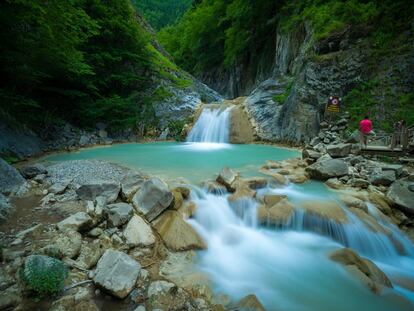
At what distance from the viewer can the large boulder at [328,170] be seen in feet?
22.6

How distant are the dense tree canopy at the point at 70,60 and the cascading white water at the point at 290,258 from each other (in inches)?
307

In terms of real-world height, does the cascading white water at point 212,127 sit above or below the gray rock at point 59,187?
above

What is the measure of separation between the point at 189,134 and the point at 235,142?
3.43m

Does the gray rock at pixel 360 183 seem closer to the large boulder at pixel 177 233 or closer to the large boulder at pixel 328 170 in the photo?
the large boulder at pixel 328 170

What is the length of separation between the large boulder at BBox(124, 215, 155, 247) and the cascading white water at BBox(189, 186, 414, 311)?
36.9 inches

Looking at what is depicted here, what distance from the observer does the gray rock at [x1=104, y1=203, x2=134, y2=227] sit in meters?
3.93

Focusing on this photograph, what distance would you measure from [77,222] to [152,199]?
1314mm

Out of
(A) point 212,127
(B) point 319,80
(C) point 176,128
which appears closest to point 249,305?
(B) point 319,80

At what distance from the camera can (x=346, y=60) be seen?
12.5 meters

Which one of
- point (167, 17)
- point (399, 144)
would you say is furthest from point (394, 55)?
point (167, 17)

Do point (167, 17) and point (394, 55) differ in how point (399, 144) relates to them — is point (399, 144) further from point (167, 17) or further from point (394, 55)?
point (167, 17)

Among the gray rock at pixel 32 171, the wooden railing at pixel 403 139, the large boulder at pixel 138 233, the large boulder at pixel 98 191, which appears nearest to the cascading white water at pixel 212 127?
the wooden railing at pixel 403 139

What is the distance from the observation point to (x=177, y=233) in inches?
166

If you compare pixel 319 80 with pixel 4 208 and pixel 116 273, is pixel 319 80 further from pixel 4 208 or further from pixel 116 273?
pixel 4 208
